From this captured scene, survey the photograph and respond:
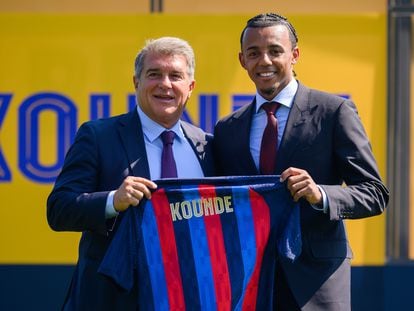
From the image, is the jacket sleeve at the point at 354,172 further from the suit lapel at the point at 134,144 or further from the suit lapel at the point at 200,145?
the suit lapel at the point at 134,144

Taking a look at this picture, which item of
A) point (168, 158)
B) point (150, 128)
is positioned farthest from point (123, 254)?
point (150, 128)

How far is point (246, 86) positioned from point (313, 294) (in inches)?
83.7

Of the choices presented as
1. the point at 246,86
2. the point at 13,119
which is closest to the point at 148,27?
the point at 246,86

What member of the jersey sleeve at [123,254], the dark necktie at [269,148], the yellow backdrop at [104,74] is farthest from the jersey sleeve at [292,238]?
the yellow backdrop at [104,74]

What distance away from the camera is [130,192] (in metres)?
3.01

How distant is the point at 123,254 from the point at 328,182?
0.88 metres

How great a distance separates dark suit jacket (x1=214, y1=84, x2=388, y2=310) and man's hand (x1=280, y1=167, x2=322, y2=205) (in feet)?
0.26

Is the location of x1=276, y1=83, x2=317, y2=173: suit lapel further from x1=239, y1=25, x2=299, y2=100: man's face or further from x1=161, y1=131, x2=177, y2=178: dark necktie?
x1=161, y1=131, x2=177, y2=178: dark necktie

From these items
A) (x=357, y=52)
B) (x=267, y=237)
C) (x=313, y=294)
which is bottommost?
(x=313, y=294)

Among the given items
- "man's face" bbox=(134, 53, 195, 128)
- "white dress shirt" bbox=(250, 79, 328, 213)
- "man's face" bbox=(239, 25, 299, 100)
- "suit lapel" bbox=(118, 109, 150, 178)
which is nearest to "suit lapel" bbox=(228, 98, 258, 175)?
"white dress shirt" bbox=(250, 79, 328, 213)

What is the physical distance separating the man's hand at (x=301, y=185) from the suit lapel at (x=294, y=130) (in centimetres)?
21

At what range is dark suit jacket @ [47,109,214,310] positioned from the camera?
314cm

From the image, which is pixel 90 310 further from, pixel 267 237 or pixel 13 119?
pixel 13 119

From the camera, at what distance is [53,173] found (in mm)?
5051
